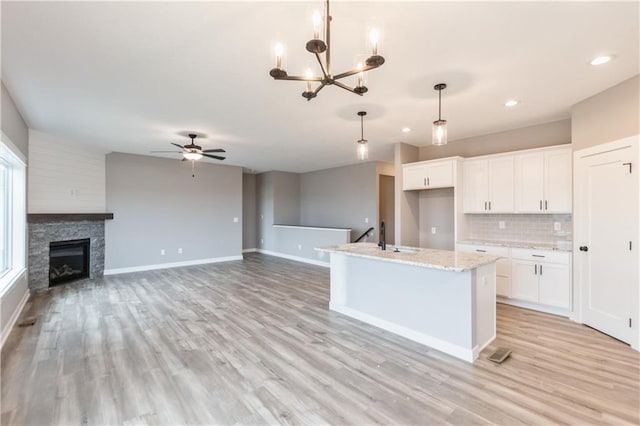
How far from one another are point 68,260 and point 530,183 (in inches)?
327

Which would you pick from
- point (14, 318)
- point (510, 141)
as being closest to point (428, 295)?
point (510, 141)

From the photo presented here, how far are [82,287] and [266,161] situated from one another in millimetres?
4520

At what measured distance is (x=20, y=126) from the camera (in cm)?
415

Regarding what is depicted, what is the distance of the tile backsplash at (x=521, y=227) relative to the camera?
167 inches

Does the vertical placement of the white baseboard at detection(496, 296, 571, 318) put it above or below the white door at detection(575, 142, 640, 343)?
below

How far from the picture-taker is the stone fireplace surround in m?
5.06

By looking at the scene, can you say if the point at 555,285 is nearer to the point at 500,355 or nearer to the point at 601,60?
the point at 500,355

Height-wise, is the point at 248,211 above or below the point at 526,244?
above

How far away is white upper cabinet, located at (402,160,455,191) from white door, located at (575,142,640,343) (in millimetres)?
1660

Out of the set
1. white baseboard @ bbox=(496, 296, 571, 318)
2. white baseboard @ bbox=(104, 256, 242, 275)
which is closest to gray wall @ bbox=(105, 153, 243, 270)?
white baseboard @ bbox=(104, 256, 242, 275)

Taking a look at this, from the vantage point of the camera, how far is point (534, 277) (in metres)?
4.03

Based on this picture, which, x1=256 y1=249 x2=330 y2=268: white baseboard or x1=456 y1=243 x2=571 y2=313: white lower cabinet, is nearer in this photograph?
x1=456 y1=243 x2=571 y2=313: white lower cabinet

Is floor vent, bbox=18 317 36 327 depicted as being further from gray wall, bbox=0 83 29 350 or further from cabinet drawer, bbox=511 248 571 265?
cabinet drawer, bbox=511 248 571 265

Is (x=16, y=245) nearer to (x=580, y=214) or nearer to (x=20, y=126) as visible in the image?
(x=20, y=126)
